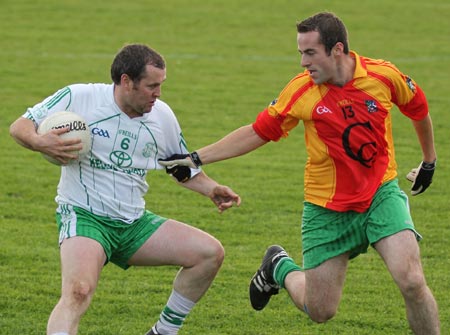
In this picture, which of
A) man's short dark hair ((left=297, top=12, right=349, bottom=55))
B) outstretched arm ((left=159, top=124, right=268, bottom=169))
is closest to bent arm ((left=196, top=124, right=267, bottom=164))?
outstretched arm ((left=159, top=124, right=268, bottom=169))

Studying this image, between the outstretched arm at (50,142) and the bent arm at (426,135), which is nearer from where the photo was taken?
the outstretched arm at (50,142)

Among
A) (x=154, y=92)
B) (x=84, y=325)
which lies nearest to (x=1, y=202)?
(x=84, y=325)

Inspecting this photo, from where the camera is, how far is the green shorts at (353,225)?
7.17m

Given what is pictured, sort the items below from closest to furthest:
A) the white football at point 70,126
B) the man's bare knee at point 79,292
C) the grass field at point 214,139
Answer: the man's bare knee at point 79,292 < the white football at point 70,126 < the grass field at point 214,139

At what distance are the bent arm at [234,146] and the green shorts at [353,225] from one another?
0.61m

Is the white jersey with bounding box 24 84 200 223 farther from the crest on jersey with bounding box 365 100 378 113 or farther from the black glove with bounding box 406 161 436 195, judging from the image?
the black glove with bounding box 406 161 436 195

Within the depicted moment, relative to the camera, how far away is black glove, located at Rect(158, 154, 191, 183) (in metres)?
→ 7.62

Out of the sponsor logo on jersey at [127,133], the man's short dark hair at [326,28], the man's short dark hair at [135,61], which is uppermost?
the man's short dark hair at [326,28]

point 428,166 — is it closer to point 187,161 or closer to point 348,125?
point 348,125

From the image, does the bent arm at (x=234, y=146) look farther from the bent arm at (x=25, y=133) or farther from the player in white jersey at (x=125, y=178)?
the bent arm at (x=25, y=133)

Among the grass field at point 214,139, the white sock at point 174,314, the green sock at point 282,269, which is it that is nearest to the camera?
the white sock at point 174,314

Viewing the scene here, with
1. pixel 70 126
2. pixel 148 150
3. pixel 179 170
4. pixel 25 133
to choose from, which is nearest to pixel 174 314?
pixel 179 170

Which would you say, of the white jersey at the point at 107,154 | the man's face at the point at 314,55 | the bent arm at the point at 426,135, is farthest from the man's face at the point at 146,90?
the bent arm at the point at 426,135

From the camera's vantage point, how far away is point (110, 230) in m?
7.34
